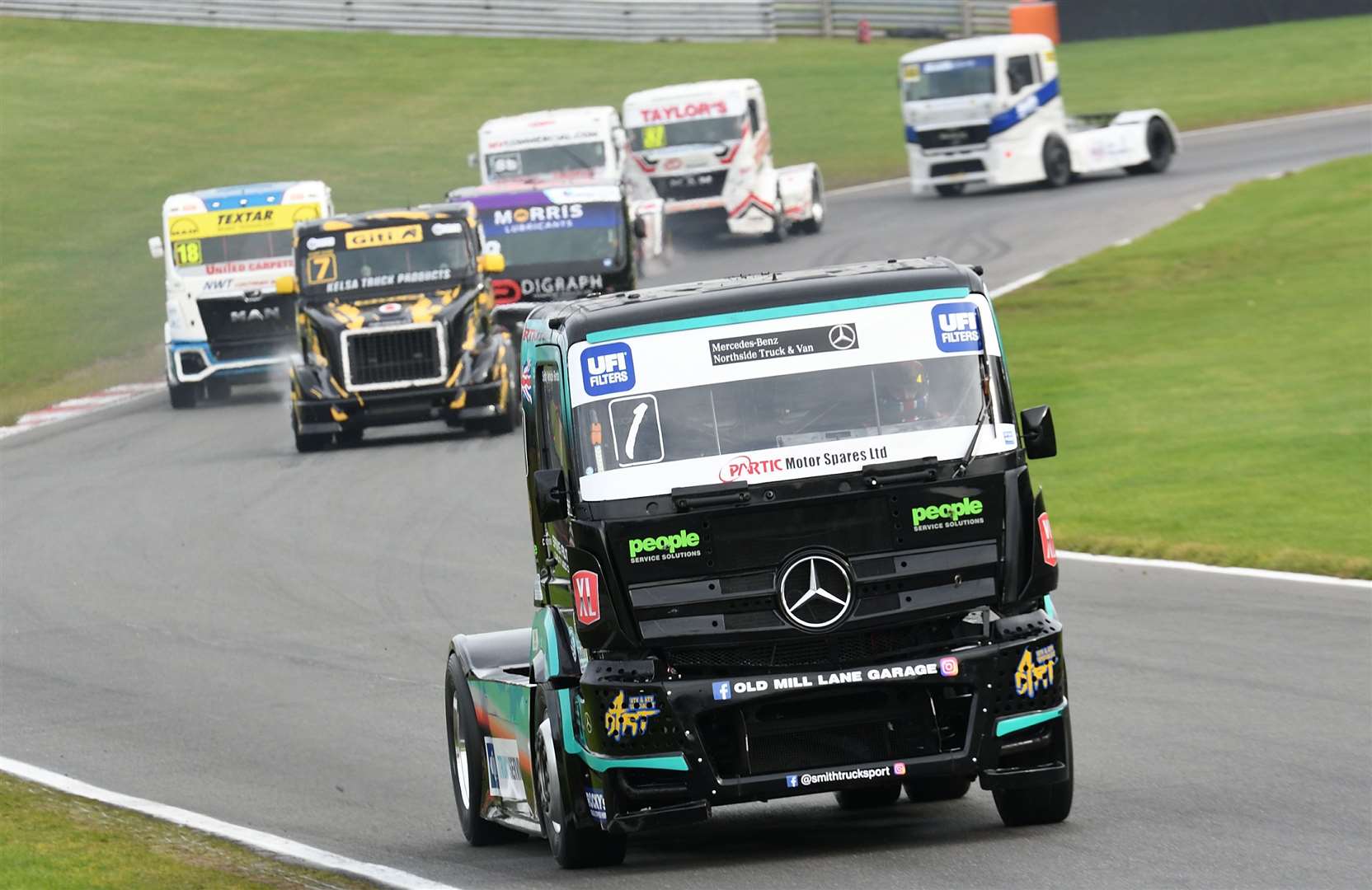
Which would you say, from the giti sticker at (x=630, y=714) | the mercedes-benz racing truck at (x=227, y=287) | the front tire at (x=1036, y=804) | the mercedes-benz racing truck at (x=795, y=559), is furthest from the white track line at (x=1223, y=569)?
the mercedes-benz racing truck at (x=227, y=287)

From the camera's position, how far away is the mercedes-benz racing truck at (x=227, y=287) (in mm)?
29328

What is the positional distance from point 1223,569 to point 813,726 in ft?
23.8

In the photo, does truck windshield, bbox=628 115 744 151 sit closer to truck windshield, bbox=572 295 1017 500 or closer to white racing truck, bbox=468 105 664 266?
white racing truck, bbox=468 105 664 266

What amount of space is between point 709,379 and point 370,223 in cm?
1703

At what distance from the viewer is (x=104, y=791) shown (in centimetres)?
1136

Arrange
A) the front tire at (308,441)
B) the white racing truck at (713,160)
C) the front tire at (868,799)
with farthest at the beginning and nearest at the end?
the white racing truck at (713,160), the front tire at (308,441), the front tire at (868,799)

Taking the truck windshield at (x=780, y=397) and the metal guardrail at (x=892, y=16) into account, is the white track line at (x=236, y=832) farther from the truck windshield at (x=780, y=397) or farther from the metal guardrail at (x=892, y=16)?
the metal guardrail at (x=892, y=16)

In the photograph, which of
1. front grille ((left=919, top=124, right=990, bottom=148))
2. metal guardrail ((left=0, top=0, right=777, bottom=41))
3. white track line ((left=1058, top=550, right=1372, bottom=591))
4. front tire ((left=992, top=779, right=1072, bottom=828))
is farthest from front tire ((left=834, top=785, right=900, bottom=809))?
metal guardrail ((left=0, top=0, right=777, bottom=41))

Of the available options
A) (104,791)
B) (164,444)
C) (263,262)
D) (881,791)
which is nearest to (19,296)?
(263,262)

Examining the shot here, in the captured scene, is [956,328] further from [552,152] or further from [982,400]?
[552,152]

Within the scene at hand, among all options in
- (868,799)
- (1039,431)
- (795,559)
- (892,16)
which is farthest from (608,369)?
(892,16)

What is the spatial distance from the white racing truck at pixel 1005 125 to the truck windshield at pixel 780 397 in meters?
31.9

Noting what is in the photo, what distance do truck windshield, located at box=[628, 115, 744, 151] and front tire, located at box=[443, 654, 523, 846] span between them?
28.6m

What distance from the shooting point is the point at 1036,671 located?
27.7 feet
